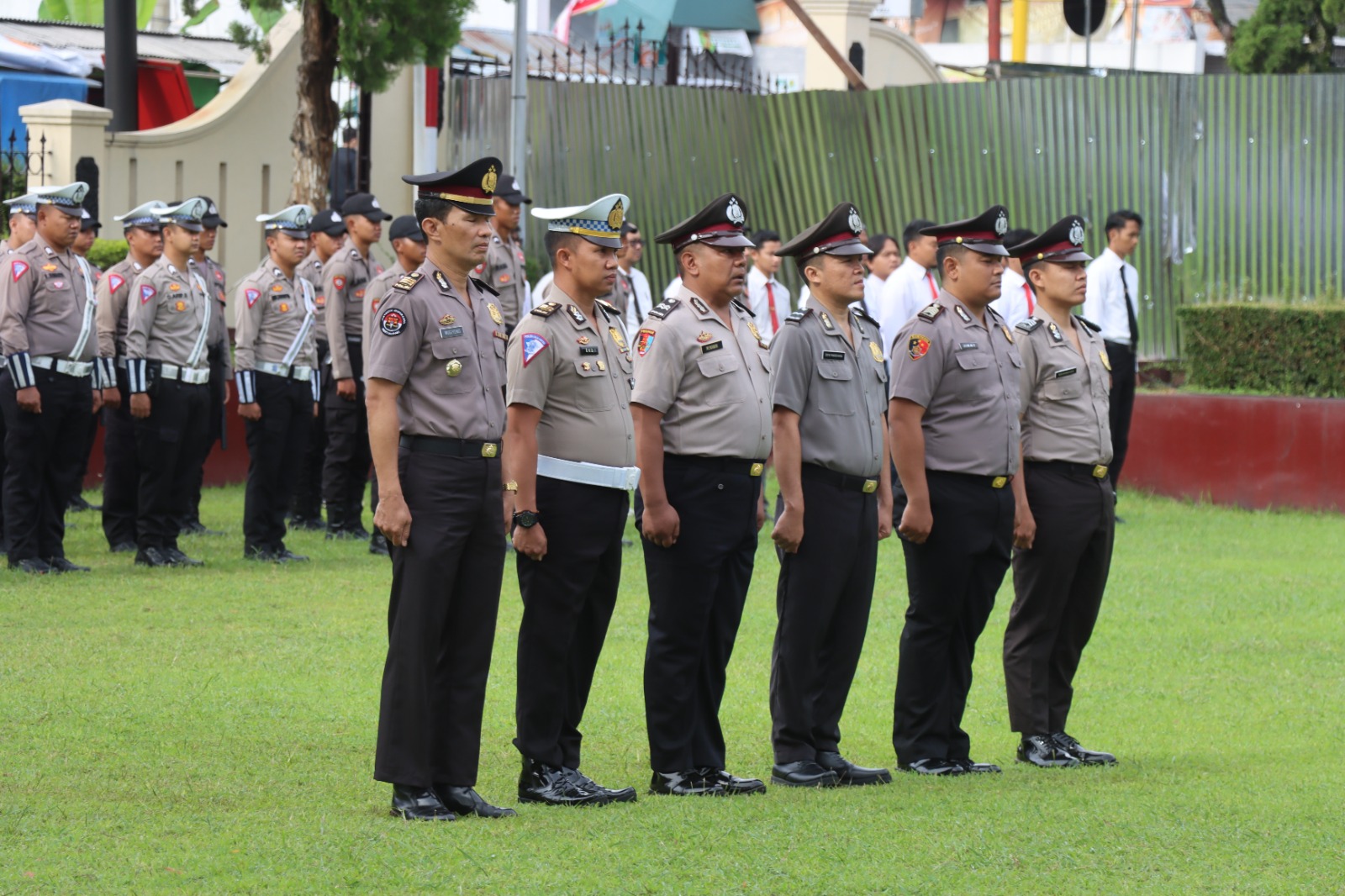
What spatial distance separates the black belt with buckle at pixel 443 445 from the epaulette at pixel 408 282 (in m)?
0.47

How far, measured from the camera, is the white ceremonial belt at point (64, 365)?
10406mm

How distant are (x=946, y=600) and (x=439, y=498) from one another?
215 cm

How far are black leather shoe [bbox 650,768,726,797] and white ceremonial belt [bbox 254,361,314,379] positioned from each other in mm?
6328

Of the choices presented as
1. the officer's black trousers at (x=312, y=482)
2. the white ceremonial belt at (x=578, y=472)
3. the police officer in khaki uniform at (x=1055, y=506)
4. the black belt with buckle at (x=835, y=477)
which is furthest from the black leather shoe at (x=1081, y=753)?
the officer's black trousers at (x=312, y=482)

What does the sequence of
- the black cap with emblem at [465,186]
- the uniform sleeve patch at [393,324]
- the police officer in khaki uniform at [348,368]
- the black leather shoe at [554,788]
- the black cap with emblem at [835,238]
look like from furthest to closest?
the police officer in khaki uniform at [348,368] → the black cap with emblem at [835,238] → the black leather shoe at [554,788] → the black cap with emblem at [465,186] → the uniform sleeve patch at [393,324]

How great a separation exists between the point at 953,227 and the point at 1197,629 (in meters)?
3.71

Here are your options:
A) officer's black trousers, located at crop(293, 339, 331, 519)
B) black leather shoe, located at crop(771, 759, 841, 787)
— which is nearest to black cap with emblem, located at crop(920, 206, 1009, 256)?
black leather shoe, located at crop(771, 759, 841, 787)

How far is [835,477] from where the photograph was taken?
626 cm

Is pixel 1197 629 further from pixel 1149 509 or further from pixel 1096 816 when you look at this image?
pixel 1149 509

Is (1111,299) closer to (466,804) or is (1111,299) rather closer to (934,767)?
(934,767)

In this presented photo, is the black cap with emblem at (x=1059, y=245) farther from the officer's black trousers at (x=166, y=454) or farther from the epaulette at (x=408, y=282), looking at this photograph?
the officer's black trousers at (x=166, y=454)

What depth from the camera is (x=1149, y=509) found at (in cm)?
1440

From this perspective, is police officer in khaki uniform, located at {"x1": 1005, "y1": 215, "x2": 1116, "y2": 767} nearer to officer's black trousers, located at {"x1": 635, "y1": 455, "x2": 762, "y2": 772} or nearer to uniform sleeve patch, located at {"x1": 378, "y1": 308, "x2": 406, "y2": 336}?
officer's black trousers, located at {"x1": 635, "y1": 455, "x2": 762, "y2": 772}

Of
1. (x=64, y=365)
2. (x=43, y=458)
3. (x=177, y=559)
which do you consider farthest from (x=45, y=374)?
Answer: (x=177, y=559)
